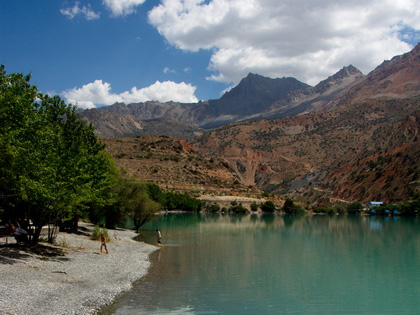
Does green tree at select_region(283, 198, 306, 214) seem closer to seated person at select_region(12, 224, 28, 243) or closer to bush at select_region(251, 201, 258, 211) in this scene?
bush at select_region(251, 201, 258, 211)

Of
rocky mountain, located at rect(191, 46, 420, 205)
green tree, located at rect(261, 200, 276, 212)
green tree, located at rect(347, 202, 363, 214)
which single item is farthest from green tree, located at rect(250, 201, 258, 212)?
rocky mountain, located at rect(191, 46, 420, 205)

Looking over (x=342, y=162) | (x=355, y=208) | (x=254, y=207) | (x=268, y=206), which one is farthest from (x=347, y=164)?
(x=254, y=207)

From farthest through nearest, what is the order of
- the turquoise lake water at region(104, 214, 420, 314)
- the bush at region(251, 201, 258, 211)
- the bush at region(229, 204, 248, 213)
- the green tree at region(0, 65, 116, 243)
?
1. the bush at region(251, 201, 258, 211)
2. the bush at region(229, 204, 248, 213)
3. the green tree at region(0, 65, 116, 243)
4. the turquoise lake water at region(104, 214, 420, 314)

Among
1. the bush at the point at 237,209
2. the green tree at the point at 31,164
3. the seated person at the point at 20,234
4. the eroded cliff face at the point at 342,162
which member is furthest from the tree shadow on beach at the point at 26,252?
the eroded cliff face at the point at 342,162

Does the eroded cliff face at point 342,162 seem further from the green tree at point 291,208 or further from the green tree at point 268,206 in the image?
the green tree at point 268,206

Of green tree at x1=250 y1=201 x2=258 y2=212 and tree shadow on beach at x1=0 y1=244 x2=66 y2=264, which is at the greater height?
tree shadow on beach at x1=0 y1=244 x2=66 y2=264

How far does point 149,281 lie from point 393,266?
68.2 feet

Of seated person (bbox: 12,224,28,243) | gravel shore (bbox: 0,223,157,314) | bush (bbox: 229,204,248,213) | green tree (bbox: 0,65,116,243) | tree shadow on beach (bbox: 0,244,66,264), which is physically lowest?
bush (bbox: 229,204,248,213)

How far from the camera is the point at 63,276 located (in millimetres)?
20500

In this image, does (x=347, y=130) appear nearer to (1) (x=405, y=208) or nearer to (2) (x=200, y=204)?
(1) (x=405, y=208)

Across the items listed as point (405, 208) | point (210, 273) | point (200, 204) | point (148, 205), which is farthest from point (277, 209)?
point (210, 273)

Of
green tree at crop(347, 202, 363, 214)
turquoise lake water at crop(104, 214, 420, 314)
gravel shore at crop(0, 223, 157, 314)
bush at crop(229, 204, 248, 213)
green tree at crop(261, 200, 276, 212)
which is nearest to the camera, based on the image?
gravel shore at crop(0, 223, 157, 314)

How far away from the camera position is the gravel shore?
51.2 feet

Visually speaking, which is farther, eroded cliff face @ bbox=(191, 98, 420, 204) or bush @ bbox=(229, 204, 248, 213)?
eroded cliff face @ bbox=(191, 98, 420, 204)
